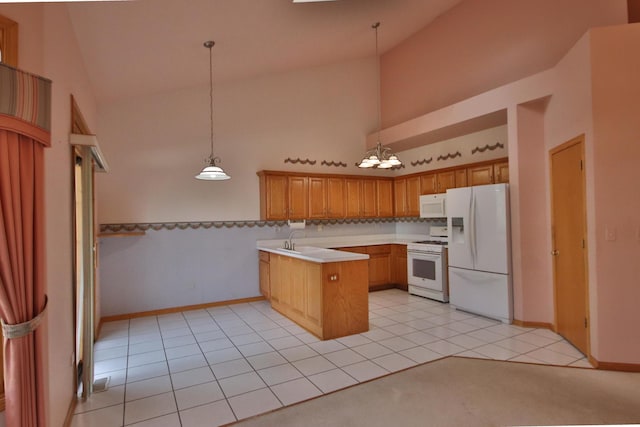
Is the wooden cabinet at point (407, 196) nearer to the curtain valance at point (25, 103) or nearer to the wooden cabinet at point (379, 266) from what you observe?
the wooden cabinet at point (379, 266)

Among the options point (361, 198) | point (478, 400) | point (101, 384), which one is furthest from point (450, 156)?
point (101, 384)

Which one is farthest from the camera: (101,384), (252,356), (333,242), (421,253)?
(333,242)

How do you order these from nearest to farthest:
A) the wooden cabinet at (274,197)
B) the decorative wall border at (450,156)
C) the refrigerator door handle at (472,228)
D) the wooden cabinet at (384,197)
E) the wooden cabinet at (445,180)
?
the refrigerator door handle at (472,228)
the wooden cabinet at (445,180)
the wooden cabinet at (274,197)
the decorative wall border at (450,156)
the wooden cabinet at (384,197)

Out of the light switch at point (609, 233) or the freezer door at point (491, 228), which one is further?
the freezer door at point (491, 228)

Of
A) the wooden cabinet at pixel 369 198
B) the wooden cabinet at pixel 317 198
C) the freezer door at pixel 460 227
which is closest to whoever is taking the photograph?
the freezer door at pixel 460 227

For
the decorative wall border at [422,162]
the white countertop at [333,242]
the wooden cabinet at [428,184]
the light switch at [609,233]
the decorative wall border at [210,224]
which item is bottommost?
the white countertop at [333,242]

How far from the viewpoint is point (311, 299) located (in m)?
4.20

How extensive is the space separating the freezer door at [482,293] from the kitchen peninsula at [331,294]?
1610 mm

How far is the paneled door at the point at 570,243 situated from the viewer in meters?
3.36

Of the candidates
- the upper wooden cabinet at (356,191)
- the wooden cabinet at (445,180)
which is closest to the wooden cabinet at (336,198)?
the upper wooden cabinet at (356,191)

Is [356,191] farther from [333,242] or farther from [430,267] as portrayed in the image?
[430,267]

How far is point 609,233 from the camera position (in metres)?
3.07

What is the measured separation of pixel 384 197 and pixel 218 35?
4345 millimetres

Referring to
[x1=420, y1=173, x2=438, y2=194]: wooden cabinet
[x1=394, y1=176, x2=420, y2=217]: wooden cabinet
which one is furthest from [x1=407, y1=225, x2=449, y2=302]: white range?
[x1=420, y1=173, x2=438, y2=194]: wooden cabinet
